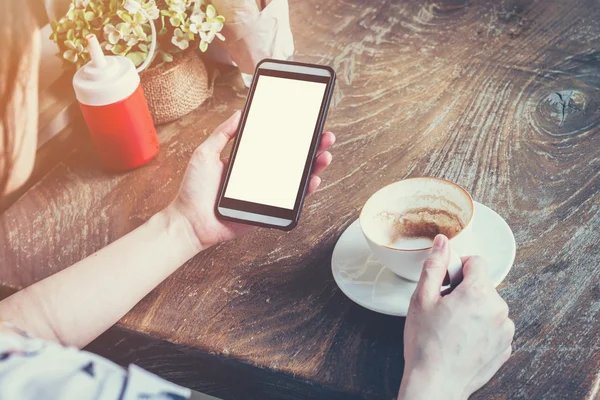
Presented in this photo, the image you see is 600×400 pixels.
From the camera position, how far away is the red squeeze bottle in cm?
108

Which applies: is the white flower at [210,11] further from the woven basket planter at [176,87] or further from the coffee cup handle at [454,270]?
the coffee cup handle at [454,270]

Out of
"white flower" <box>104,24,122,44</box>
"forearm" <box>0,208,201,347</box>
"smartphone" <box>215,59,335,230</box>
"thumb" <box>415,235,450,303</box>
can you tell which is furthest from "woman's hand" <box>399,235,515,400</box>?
"white flower" <box>104,24,122,44</box>

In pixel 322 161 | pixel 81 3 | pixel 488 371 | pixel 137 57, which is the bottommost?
pixel 488 371

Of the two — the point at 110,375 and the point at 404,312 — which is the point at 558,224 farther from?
the point at 110,375

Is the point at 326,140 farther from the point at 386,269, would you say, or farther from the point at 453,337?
the point at 453,337

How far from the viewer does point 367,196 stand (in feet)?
3.39

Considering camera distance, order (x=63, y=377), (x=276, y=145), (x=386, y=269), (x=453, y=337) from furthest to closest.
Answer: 1. (x=276, y=145)
2. (x=386, y=269)
3. (x=453, y=337)
4. (x=63, y=377)

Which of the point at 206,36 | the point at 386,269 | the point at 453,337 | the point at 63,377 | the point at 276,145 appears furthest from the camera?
the point at 206,36

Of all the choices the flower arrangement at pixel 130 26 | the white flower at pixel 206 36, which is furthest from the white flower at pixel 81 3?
the white flower at pixel 206 36

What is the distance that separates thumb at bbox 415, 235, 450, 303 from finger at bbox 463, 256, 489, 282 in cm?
3

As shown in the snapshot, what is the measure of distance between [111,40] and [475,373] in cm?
87

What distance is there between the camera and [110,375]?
0.64 metres

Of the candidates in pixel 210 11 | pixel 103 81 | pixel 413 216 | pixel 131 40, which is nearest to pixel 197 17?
pixel 210 11

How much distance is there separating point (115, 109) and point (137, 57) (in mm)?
144
